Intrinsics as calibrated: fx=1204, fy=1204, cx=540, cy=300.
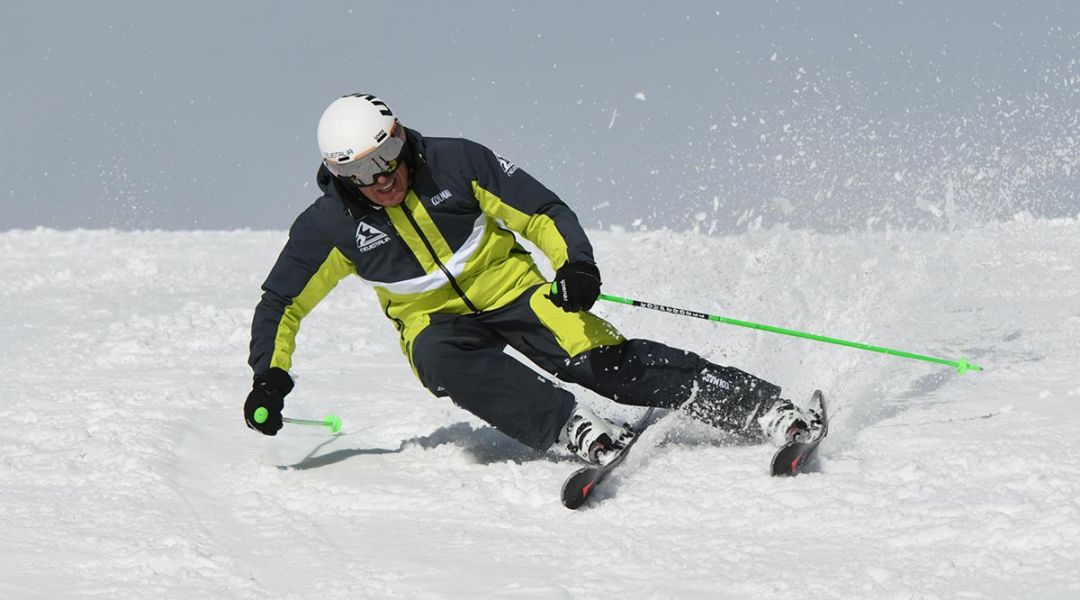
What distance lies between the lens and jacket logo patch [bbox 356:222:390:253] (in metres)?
4.62

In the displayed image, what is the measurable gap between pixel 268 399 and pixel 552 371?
3.68 ft

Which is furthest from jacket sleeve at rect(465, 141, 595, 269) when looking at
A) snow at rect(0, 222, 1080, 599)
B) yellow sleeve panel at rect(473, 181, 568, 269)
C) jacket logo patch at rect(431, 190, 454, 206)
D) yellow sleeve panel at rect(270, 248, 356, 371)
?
snow at rect(0, 222, 1080, 599)

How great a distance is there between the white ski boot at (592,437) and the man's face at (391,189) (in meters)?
1.05

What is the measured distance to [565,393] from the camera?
4.49 m

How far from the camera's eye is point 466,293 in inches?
188

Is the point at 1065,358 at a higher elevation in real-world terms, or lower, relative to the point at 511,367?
higher

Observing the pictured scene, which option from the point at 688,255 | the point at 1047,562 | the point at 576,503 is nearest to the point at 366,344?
the point at 688,255


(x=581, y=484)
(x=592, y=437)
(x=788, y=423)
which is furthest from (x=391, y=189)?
(x=788, y=423)

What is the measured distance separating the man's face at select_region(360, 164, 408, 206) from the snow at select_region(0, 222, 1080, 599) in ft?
3.49

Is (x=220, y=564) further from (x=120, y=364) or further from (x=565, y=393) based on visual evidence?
(x=120, y=364)

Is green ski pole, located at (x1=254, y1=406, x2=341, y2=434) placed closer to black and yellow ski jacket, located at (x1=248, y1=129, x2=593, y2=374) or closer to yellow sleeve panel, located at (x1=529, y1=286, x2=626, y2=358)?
black and yellow ski jacket, located at (x1=248, y1=129, x2=593, y2=374)

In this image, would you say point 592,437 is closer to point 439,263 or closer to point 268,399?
point 439,263

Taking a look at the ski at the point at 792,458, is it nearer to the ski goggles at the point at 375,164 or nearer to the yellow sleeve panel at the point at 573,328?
the yellow sleeve panel at the point at 573,328

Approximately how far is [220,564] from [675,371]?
6.27 feet
